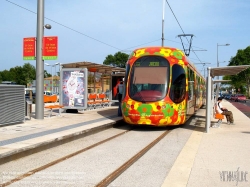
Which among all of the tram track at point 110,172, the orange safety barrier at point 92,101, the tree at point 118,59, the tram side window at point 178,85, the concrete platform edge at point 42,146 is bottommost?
the tram track at point 110,172

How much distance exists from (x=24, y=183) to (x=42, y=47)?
9102mm

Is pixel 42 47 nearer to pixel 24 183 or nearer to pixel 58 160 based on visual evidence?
pixel 58 160

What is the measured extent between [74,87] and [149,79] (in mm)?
5833

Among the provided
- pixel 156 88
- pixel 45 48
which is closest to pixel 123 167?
pixel 156 88

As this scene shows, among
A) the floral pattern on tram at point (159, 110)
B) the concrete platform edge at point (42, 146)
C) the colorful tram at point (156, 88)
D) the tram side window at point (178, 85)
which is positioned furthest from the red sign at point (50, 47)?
the tram side window at point (178, 85)

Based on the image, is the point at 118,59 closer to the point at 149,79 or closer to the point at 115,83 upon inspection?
the point at 115,83

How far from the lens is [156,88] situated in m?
12.6

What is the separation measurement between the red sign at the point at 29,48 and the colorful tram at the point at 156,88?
408cm

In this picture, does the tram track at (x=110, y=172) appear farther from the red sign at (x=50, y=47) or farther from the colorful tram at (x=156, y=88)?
the red sign at (x=50, y=47)

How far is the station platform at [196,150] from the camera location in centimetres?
634

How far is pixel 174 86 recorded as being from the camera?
12.7 m

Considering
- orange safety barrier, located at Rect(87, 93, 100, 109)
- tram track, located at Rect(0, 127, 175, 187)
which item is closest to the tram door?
orange safety barrier, located at Rect(87, 93, 100, 109)

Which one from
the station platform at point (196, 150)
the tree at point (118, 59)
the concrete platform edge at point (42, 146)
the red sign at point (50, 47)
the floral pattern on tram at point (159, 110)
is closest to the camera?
the station platform at point (196, 150)

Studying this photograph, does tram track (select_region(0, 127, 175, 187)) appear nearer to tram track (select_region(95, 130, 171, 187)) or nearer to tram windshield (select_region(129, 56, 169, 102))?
tram track (select_region(95, 130, 171, 187))
